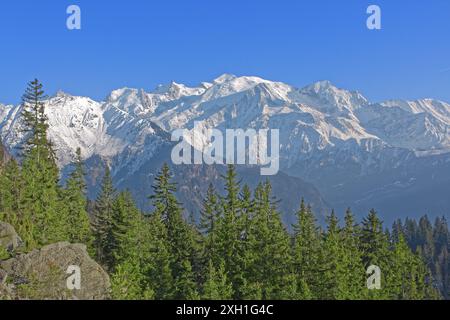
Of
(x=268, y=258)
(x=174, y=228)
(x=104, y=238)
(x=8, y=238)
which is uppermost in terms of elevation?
(x=174, y=228)

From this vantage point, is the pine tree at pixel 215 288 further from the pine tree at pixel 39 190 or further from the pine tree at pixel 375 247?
the pine tree at pixel 375 247

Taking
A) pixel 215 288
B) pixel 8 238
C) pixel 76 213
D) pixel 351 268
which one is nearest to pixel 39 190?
pixel 76 213

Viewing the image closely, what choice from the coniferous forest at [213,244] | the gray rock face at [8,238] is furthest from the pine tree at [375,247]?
the gray rock face at [8,238]

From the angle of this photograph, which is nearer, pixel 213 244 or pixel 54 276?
pixel 54 276

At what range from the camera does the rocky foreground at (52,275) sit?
132 feet

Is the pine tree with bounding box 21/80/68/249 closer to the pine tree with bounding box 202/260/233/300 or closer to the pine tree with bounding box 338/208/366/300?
the pine tree with bounding box 202/260/233/300

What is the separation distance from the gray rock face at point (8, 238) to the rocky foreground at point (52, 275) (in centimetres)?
105

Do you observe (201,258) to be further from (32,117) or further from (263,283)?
(32,117)

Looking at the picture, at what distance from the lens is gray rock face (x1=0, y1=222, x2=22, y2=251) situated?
47.1 meters

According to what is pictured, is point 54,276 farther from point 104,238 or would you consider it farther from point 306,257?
point 104,238

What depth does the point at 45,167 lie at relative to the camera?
66750 mm

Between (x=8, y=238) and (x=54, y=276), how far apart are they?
936cm

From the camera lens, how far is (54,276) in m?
40.6

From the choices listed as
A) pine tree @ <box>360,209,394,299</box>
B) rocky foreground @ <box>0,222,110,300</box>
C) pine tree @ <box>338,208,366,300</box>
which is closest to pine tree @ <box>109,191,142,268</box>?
rocky foreground @ <box>0,222,110,300</box>
